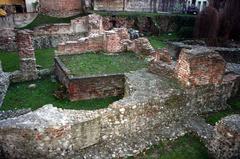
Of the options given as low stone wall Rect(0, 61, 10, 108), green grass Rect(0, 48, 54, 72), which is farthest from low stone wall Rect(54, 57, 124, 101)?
Answer: green grass Rect(0, 48, 54, 72)

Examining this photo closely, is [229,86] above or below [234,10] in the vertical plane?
below

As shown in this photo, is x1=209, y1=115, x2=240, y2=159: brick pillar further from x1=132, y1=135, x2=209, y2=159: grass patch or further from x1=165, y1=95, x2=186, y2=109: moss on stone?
x1=165, y1=95, x2=186, y2=109: moss on stone

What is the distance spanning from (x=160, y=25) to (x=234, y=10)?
592 centimetres

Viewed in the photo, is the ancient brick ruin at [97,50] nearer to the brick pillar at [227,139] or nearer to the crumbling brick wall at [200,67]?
the crumbling brick wall at [200,67]

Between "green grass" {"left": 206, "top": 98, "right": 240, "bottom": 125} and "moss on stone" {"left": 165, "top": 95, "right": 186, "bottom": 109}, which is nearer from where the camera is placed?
"moss on stone" {"left": 165, "top": 95, "right": 186, "bottom": 109}

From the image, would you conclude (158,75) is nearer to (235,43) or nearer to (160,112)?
(160,112)

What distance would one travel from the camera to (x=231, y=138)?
700 cm

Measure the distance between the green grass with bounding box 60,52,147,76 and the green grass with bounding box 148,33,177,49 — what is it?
18.2 ft

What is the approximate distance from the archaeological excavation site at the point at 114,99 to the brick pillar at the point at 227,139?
2cm

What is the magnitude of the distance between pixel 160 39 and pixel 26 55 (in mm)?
11171

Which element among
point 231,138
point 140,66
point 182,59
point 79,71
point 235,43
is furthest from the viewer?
point 235,43

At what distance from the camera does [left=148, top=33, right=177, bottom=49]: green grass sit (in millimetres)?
18719

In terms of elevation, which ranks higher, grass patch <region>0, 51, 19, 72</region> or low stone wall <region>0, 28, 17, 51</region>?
low stone wall <region>0, 28, 17, 51</region>

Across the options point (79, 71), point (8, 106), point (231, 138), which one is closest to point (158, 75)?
point (79, 71)
